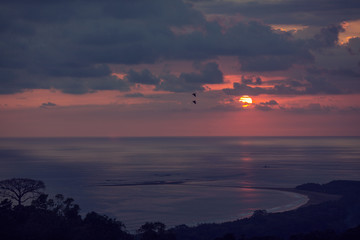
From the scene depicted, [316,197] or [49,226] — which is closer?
[49,226]

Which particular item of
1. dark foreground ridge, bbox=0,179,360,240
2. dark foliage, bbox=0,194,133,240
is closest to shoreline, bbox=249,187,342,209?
dark foreground ridge, bbox=0,179,360,240

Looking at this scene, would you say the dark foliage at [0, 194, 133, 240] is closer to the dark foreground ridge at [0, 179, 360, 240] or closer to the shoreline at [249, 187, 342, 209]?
the dark foreground ridge at [0, 179, 360, 240]

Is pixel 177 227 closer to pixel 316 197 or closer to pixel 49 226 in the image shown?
pixel 49 226

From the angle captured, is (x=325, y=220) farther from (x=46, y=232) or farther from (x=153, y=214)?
(x=46, y=232)

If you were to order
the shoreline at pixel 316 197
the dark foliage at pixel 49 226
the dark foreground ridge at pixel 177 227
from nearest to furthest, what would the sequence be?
the dark foliage at pixel 49 226
the dark foreground ridge at pixel 177 227
the shoreline at pixel 316 197

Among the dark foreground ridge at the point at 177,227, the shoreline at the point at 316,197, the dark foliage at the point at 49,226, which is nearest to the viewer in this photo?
the dark foliage at the point at 49,226

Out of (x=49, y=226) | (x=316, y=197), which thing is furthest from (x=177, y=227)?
(x=316, y=197)

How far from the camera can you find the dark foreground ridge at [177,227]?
111 ft

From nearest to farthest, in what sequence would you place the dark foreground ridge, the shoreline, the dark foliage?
the dark foliage, the dark foreground ridge, the shoreline

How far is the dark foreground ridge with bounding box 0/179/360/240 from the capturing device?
33.8 metres

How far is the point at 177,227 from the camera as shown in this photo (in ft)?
165

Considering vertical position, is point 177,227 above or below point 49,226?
below

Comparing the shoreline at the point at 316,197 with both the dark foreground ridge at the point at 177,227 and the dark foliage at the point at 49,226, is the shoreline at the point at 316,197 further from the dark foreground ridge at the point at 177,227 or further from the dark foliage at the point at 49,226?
the dark foliage at the point at 49,226

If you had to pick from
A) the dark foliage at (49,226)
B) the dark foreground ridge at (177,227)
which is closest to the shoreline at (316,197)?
the dark foreground ridge at (177,227)
